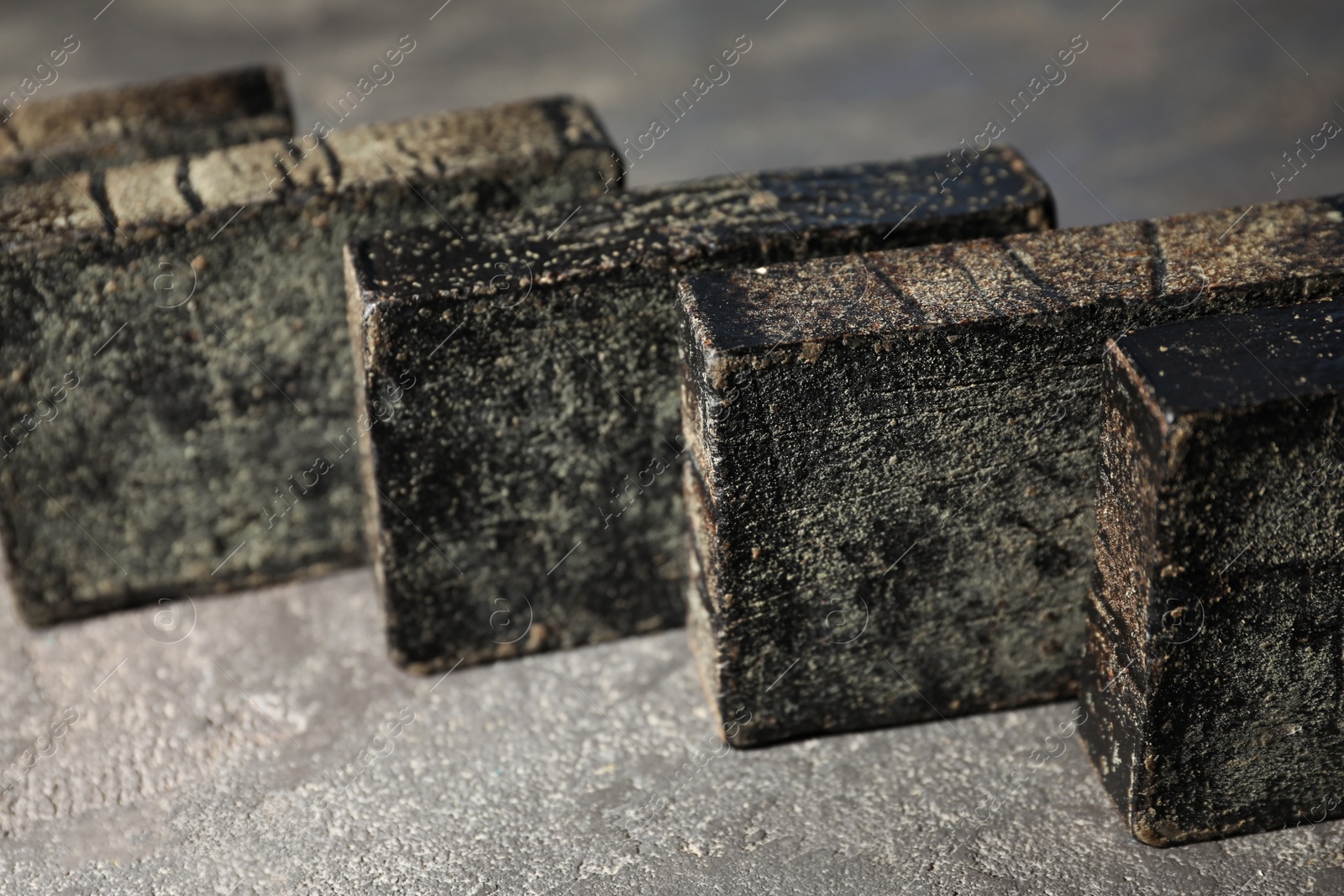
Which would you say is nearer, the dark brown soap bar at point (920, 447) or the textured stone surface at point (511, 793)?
the dark brown soap bar at point (920, 447)

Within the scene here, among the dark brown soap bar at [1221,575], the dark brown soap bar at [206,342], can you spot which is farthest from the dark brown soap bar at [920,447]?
the dark brown soap bar at [206,342]

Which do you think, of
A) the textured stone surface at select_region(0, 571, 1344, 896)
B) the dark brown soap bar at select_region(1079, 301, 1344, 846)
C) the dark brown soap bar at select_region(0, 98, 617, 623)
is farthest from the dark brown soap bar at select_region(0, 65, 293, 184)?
the dark brown soap bar at select_region(1079, 301, 1344, 846)

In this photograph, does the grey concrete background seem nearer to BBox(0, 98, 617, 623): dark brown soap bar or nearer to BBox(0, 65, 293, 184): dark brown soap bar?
BBox(0, 98, 617, 623): dark brown soap bar

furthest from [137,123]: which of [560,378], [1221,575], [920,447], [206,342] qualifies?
[1221,575]

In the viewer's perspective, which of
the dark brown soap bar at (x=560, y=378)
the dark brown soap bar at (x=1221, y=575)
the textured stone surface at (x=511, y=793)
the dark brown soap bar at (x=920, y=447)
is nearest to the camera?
the dark brown soap bar at (x=1221, y=575)

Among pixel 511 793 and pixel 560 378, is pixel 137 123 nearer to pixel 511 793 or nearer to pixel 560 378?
pixel 560 378

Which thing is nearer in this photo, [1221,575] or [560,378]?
[1221,575]

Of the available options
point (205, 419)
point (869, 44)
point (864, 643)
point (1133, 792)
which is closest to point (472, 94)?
point (869, 44)

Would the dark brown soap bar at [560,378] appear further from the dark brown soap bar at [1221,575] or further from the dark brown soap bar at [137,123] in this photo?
the dark brown soap bar at [137,123]
